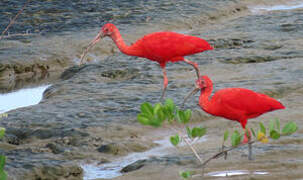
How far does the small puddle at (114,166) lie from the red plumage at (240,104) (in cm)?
97

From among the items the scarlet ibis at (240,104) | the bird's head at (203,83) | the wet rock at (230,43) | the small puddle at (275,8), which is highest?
the bird's head at (203,83)

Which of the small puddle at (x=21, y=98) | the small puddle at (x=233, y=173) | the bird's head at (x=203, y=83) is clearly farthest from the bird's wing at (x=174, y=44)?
the small puddle at (x=21, y=98)

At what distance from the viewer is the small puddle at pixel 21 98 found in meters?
7.92

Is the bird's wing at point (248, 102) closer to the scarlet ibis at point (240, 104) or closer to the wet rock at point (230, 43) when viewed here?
the scarlet ibis at point (240, 104)

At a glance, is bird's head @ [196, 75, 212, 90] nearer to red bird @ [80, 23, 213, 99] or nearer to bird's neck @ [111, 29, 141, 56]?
red bird @ [80, 23, 213, 99]

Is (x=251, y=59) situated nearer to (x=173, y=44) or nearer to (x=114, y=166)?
(x=173, y=44)

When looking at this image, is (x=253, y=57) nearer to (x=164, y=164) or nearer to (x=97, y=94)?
(x=97, y=94)

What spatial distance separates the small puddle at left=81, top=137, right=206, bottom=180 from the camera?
5035mm

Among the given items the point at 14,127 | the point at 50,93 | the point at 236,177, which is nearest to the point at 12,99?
the point at 50,93

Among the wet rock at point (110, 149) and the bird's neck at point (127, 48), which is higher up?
the bird's neck at point (127, 48)

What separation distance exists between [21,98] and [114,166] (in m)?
3.44

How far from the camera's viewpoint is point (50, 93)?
25.4ft

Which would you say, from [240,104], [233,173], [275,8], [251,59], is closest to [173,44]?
[240,104]

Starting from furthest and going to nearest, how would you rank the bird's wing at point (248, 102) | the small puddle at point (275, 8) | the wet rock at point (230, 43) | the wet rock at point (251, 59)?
1. the small puddle at point (275, 8)
2. the wet rock at point (230, 43)
3. the wet rock at point (251, 59)
4. the bird's wing at point (248, 102)
